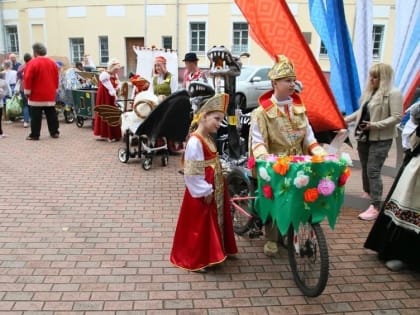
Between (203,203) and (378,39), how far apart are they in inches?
956

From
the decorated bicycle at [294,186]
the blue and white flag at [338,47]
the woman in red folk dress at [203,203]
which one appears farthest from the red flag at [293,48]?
the blue and white flag at [338,47]

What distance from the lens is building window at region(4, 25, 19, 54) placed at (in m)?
30.0

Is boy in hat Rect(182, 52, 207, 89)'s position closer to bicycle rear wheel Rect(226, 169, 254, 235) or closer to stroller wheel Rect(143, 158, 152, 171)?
stroller wheel Rect(143, 158, 152, 171)

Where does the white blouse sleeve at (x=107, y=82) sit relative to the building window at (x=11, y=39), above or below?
below

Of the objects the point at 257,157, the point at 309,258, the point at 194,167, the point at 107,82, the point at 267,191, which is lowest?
the point at 309,258

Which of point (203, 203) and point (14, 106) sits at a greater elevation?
point (203, 203)

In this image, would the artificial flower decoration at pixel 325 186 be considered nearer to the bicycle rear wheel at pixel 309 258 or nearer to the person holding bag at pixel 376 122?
the bicycle rear wheel at pixel 309 258

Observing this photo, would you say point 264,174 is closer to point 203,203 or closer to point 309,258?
point 203,203

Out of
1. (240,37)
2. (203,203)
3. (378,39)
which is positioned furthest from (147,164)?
(378,39)

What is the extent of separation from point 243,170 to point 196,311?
62.4 inches

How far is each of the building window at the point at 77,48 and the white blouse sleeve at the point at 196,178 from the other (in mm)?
26830

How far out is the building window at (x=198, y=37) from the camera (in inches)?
1005

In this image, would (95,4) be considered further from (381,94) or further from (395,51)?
(381,94)

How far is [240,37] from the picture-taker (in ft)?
82.3
